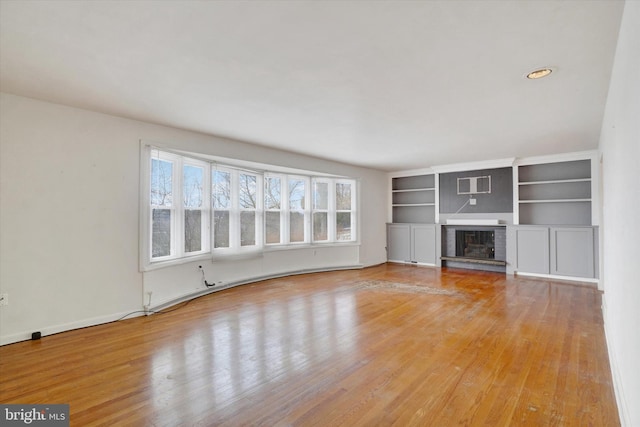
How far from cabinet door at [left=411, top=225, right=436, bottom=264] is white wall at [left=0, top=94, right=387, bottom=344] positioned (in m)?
5.80

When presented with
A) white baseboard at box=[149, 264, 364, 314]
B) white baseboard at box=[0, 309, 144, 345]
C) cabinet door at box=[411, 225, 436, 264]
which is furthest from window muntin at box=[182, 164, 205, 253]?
cabinet door at box=[411, 225, 436, 264]

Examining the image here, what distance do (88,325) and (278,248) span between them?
11.1ft

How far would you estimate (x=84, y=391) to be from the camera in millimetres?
2193

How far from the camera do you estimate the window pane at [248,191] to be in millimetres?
5773

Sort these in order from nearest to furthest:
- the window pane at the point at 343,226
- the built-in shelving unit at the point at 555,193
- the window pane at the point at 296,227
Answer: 1. the built-in shelving unit at the point at 555,193
2. the window pane at the point at 296,227
3. the window pane at the point at 343,226

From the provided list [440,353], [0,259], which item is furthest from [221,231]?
[440,353]

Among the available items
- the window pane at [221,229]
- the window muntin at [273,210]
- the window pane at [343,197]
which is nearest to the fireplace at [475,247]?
the window pane at [343,197]

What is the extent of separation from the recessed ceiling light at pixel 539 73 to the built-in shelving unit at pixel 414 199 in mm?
5328

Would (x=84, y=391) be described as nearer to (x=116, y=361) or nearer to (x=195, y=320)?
(x=116, y=361)

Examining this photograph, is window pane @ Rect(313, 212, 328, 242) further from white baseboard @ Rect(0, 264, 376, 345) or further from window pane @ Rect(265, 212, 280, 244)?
white baseboard @ Rect(0, 264, 376, 345)

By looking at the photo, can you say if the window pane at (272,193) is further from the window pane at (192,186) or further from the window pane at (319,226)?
the window pane at (192,186)

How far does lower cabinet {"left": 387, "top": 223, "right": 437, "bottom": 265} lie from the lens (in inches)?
307

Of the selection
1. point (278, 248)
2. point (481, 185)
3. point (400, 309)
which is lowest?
point (400, 309)

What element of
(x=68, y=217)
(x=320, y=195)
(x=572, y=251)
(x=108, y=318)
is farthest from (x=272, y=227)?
(x=572, y=251)
